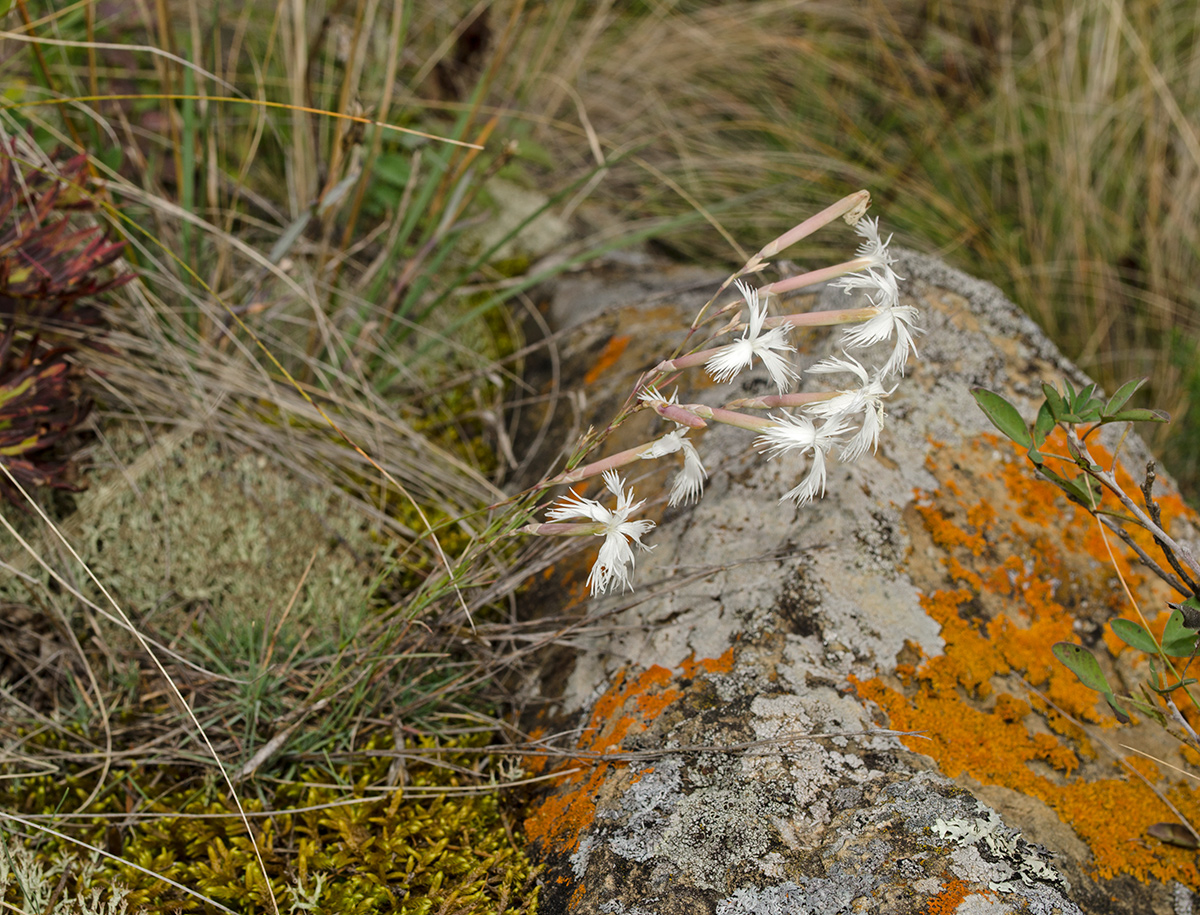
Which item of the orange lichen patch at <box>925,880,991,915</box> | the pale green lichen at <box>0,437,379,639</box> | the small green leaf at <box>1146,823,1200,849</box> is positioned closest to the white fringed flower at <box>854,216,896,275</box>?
the orange lichen patch at <box>925,880,991,915</box>

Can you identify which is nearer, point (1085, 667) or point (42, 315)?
point (1085, 667)

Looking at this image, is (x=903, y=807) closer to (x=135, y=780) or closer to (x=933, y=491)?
(x=933, y=491)

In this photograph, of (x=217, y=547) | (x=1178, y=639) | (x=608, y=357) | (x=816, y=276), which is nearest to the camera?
(x=816, y=276)

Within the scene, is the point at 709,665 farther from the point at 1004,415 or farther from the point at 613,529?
the point at 1004,415

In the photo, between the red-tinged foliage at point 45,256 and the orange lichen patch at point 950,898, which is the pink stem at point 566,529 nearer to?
the orange lichen patch at point 950,898

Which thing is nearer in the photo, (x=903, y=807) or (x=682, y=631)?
(x=903, y=807)

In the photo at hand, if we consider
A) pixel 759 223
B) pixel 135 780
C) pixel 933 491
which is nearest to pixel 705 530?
pixel 933 491

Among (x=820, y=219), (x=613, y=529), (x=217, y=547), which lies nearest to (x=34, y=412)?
(x=217, y=547)

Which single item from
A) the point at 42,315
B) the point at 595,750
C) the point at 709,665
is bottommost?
the point at 595,750
